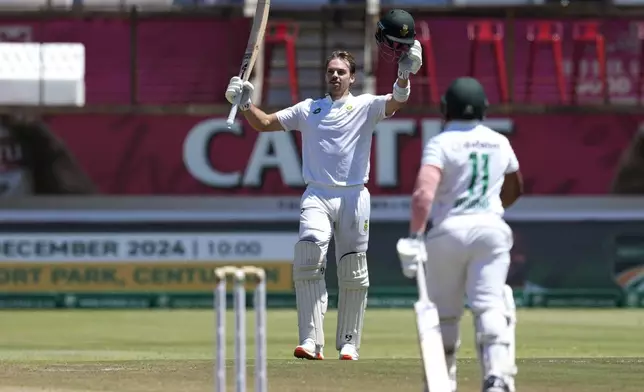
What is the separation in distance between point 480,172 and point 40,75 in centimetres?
1898

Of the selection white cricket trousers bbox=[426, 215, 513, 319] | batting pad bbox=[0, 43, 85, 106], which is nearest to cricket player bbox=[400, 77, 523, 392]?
white cricket trousers bbox=[426, 215, 513, 319]

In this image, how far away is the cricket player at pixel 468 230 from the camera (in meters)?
8.91

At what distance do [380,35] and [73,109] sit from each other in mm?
15357

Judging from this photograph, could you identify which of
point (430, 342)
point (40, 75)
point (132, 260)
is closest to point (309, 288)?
point (430, 342)

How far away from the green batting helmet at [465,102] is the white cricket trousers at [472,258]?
1.84 feet

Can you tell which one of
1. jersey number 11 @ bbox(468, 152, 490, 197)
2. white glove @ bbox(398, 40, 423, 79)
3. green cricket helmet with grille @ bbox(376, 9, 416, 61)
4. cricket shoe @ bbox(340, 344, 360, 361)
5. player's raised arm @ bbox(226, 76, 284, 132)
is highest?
green cricket helmet with grille @ bbox(376, 9, 416, 61)

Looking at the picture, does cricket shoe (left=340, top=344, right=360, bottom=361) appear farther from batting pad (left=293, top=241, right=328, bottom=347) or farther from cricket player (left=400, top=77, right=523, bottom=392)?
cricket player (left=400, top=77, right=523, bottom=392)

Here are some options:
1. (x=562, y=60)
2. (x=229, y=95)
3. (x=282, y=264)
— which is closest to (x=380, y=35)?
(x=229, y=95)

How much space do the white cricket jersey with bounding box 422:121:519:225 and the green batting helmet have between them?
0.09 meters

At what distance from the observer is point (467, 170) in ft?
29.8

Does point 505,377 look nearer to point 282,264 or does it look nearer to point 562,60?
point 282,264

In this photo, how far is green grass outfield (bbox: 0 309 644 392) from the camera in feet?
33.1

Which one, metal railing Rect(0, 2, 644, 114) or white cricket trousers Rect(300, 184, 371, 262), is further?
metal railing Rect(0, 2, 644, 114)

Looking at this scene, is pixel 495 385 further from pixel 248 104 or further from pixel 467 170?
pixel 248 104
